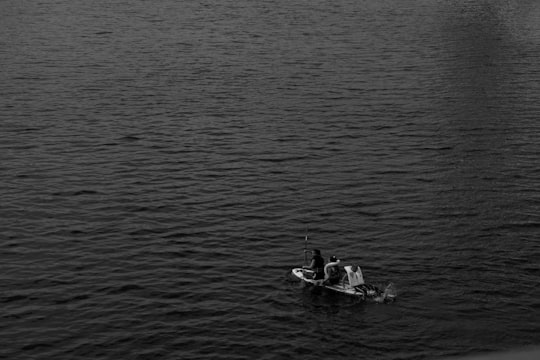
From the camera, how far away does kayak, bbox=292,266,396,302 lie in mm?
38750

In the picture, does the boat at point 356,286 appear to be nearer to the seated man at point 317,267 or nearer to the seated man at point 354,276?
the seated man at point 354,276

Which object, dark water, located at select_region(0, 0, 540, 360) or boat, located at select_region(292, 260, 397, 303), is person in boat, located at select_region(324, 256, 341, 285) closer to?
boat, located at select_region(292, 260, 397, 303)

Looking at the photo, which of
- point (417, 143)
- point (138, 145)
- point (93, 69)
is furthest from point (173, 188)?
point (93, 69)

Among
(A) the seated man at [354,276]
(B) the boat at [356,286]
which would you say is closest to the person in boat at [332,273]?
(B) the boat at [356,286]

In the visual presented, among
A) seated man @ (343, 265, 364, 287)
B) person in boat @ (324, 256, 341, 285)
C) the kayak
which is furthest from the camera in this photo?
person in boat @ (324, 256, 341, 285)

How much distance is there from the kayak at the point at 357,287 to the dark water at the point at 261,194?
0.50 meters

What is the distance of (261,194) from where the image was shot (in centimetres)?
5475

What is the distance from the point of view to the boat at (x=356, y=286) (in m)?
38.8

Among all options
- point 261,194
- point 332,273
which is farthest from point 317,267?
point 261,194

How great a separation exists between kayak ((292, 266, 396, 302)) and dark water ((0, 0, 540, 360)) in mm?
504

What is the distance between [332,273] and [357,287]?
154cm

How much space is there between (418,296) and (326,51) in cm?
6700

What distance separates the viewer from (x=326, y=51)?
10250cm

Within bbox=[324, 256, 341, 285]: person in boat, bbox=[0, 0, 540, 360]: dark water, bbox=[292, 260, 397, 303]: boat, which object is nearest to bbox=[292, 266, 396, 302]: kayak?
bbox=[292, 260, 397, 303]: boat
